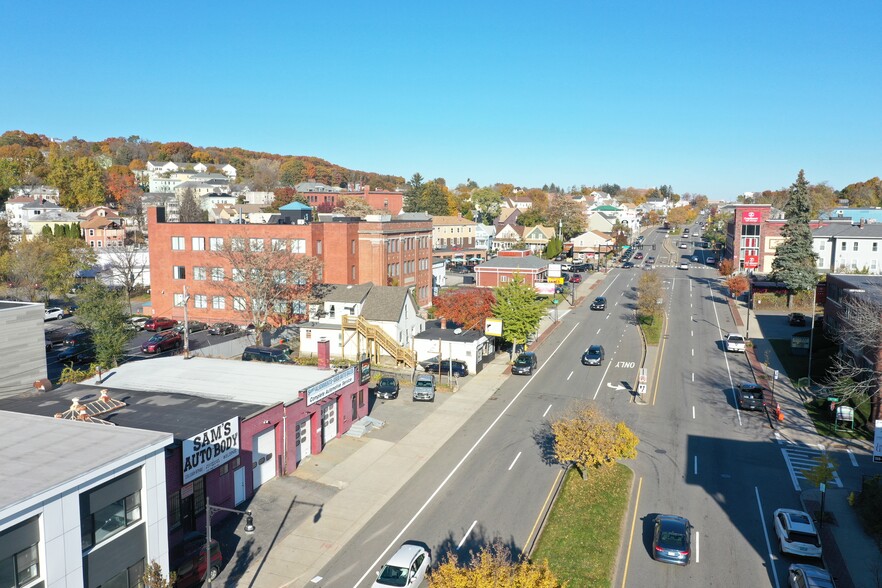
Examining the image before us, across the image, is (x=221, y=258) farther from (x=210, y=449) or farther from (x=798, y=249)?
(x=798, y=249)

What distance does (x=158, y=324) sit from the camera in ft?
203

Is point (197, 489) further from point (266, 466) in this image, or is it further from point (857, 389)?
point (857, 389)

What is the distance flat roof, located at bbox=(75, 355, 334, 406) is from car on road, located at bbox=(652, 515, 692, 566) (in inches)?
664

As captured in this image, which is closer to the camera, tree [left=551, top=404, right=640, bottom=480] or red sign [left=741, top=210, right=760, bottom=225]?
tree [left=551, top=404, right=640, bottom=480]

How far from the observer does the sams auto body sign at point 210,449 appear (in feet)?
79.0

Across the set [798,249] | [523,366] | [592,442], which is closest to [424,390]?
[523,366]

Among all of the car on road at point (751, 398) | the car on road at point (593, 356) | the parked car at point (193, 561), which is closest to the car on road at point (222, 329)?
the car on road at point (593, 356)

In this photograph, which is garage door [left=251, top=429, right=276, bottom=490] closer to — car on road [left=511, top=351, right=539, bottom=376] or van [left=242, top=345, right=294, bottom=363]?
van [left=242, top=345, right=294, bottom=363]

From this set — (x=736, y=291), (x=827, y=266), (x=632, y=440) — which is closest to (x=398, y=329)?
(x=632, y=440)

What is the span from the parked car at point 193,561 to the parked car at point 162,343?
32.2 m

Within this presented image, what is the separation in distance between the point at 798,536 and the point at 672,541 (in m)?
4.66

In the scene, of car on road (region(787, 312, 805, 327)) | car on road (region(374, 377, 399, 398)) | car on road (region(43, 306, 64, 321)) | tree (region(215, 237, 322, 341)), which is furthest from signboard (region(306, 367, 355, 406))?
car on road (region(787, 312, 805, 327))

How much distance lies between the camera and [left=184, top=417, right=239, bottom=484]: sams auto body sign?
24078mm

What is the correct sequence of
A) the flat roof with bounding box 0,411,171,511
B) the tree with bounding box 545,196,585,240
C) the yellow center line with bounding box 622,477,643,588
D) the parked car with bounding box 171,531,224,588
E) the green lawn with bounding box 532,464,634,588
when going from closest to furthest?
the flat roof with bounding box 0,411,171,511 → the parked car with bounding box 171,531,224,588 → the yellow center line with bounding box 622,477,643,588 → the green lawn with bounding box 532,464,634,588 → the tree with bounding box 545,196,585,240
